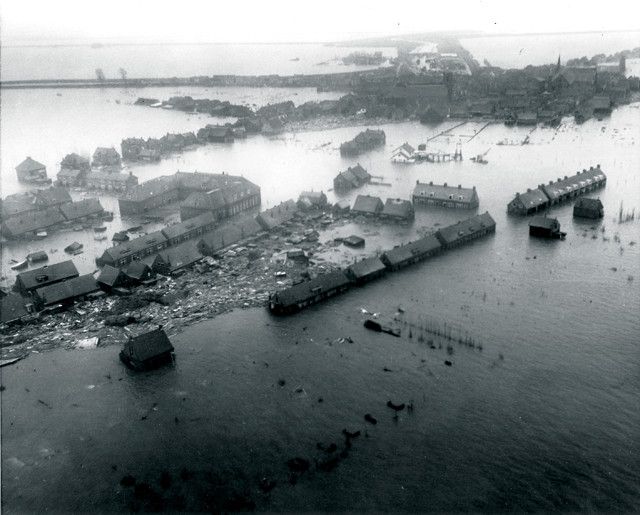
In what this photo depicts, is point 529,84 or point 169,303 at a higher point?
point 529,84

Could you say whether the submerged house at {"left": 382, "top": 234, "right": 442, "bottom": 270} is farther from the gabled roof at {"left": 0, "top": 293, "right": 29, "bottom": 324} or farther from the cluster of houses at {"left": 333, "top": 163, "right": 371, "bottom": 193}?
the gabled roof at {"left": 0, "top": 293, "right": 29, "bottom": 324}

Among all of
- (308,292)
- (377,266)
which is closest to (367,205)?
(377,266)

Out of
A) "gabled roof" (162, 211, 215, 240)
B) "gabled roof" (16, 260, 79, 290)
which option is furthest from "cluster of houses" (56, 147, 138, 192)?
"gabled roof" (16, 260, 79, 290)

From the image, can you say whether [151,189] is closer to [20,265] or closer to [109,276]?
[20,265]

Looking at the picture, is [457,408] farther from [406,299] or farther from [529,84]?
[529,84]

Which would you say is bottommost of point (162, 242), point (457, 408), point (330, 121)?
point (457, 408)

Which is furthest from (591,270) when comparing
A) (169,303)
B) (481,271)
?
(169,303)

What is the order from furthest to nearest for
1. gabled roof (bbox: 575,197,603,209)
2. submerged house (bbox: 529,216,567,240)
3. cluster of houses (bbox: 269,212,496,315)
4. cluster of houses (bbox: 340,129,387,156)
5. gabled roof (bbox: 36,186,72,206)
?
1. cluster of houses (bbox: 340,129,387,156)
2. gabled roof (bbox: 36,186,72,206)
3. gabled roof (bbox: 575,197,603,209)
4. submerged house (bbox: 529,216,567,240)
5. cluster of houses (bbox: 269,212,496,315)
